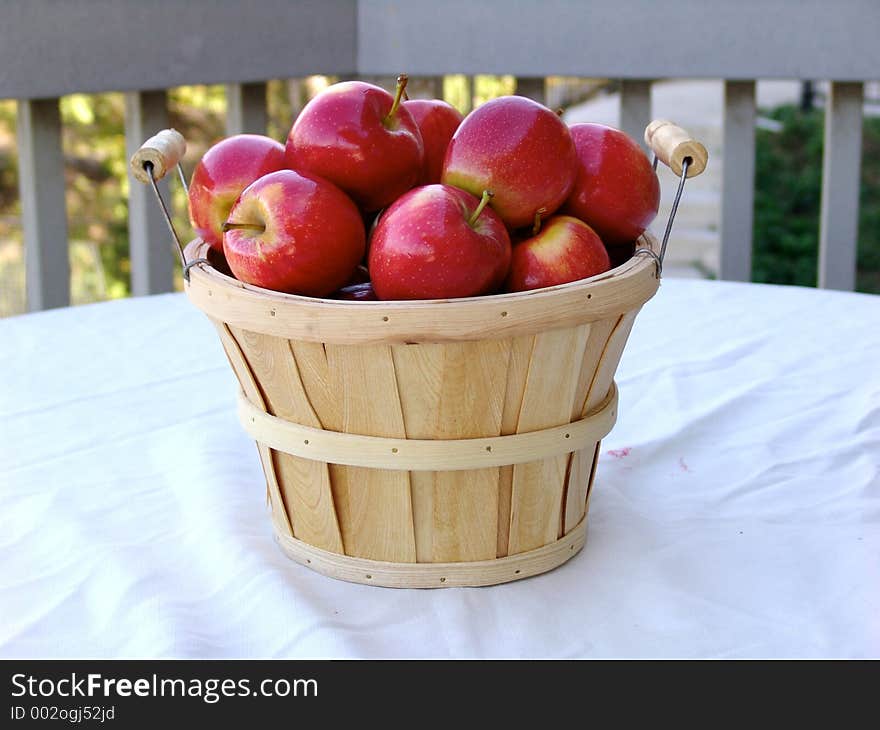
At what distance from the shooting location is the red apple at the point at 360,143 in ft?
2.59

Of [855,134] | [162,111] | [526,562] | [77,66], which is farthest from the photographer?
[855,134]

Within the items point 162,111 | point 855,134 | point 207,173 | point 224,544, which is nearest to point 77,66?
point 162,111

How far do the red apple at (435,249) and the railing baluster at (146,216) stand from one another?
1.37 m

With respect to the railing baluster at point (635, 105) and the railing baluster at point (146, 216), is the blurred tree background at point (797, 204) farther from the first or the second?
the railing baluster at point (146, 216)

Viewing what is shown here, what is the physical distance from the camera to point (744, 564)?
0.79 metres

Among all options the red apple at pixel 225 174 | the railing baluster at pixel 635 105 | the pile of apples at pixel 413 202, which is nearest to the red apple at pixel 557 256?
the pile of apples at pixel 413 202

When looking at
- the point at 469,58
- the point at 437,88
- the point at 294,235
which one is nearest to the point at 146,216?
the point at 469,58

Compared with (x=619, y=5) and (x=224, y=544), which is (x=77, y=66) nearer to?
(x=619, y=5)

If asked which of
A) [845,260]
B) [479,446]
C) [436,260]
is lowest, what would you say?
[845,260]

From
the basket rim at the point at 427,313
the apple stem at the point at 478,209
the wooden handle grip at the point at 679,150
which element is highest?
the wooden handle grip at the point at 679,150

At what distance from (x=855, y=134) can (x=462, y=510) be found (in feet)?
5.80

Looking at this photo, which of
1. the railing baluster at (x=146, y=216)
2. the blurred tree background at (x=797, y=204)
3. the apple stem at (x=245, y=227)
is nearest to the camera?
the apple stem at (x=245, y=227)

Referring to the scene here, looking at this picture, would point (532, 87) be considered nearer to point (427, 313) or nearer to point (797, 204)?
point (427, 313)

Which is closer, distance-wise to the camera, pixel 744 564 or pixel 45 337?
pixel 744 564
